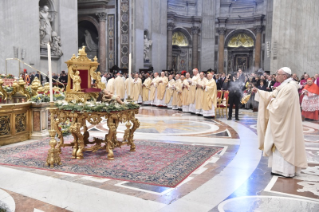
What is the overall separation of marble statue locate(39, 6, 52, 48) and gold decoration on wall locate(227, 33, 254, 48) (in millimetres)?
17853

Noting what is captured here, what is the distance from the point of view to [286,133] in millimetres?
4887

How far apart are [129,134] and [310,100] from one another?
7.39 m

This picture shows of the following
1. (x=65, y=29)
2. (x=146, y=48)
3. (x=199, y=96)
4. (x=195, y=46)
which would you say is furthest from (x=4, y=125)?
(x=195, y=46)

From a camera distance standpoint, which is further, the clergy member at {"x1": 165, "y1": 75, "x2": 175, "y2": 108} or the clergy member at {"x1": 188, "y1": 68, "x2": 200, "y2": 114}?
the clergy member at {"x1": 165, "y1": 75, "x2": 175, "y2": 108}

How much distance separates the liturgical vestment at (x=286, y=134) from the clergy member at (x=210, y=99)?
6919 millimetres

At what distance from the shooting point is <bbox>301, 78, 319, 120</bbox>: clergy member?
10.8 m

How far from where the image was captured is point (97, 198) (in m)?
3.89

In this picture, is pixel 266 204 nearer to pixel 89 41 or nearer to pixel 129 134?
pixel 129 134

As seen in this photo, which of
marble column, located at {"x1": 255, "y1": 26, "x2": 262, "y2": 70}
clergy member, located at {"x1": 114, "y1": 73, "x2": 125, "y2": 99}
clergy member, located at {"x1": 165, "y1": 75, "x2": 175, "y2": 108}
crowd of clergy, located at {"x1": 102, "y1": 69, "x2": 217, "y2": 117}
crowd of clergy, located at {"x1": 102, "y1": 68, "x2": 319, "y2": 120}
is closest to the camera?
crowd of clergy, located at {"x1": 102, "y1": 68, "x2": 319, "y2": 120}

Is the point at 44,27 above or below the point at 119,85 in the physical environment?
above

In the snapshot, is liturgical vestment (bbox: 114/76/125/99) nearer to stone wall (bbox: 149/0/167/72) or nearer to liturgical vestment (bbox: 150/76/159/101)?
liturgical vestment (bbox: 150/76/159/101)

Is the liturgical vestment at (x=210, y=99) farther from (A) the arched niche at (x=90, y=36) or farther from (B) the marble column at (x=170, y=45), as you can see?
(B) the marble column at (x=170, y=45)

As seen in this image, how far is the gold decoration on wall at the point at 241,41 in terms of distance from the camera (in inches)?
1140

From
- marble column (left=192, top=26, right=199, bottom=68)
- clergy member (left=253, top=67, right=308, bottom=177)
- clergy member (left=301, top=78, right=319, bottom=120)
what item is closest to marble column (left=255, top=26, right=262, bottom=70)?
marble column (left=192, top=26, right=199, bottom=68)
